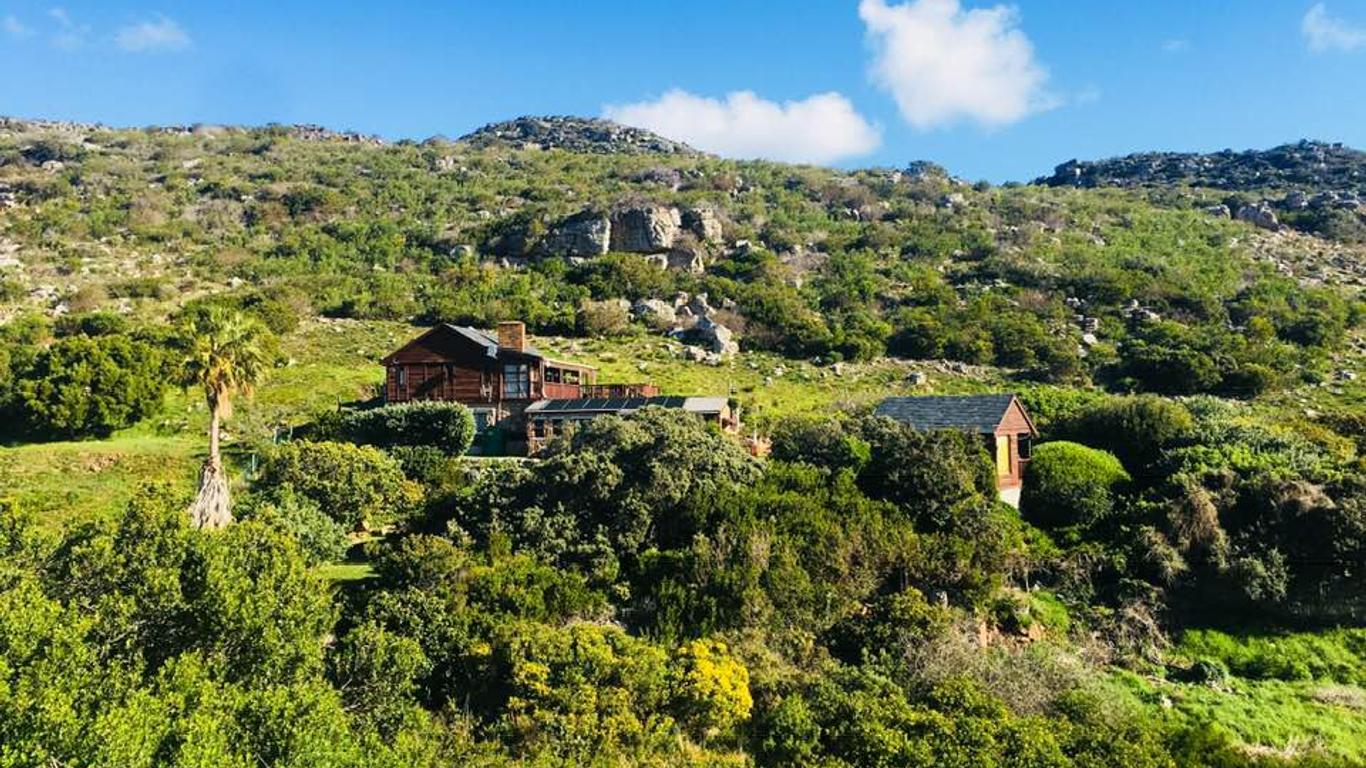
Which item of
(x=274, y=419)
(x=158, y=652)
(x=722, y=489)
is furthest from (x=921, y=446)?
(x=274, y=419)

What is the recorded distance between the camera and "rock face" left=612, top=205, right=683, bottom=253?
7094 cm

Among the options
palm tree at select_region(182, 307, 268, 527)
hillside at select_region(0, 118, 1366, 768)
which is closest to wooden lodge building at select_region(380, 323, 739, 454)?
hillside at select_region(0, 118, 1366, 768)

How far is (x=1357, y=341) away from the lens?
55.4 metres

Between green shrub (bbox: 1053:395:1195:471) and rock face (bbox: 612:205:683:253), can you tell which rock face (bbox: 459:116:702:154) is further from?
green shrub (bbox: 1053:395:1195:471)

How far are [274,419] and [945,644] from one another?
32545mm

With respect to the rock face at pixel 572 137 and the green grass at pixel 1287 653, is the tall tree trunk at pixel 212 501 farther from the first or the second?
the rock face at pixel 572 137

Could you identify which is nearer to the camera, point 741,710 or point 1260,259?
point 741,710

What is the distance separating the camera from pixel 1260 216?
86.0 m

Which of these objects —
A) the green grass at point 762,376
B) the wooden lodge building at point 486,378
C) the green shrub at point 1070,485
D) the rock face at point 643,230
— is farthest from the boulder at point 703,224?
the green shrub at point 1070,485

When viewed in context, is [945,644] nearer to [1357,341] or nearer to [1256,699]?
[1256,699]

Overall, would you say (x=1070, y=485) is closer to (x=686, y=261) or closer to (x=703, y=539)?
(x=703, y=539)

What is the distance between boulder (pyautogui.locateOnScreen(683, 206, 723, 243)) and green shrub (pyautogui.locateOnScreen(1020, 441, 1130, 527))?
49.2 m

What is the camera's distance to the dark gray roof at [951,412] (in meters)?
28.9

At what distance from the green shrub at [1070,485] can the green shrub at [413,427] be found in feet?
69.2
